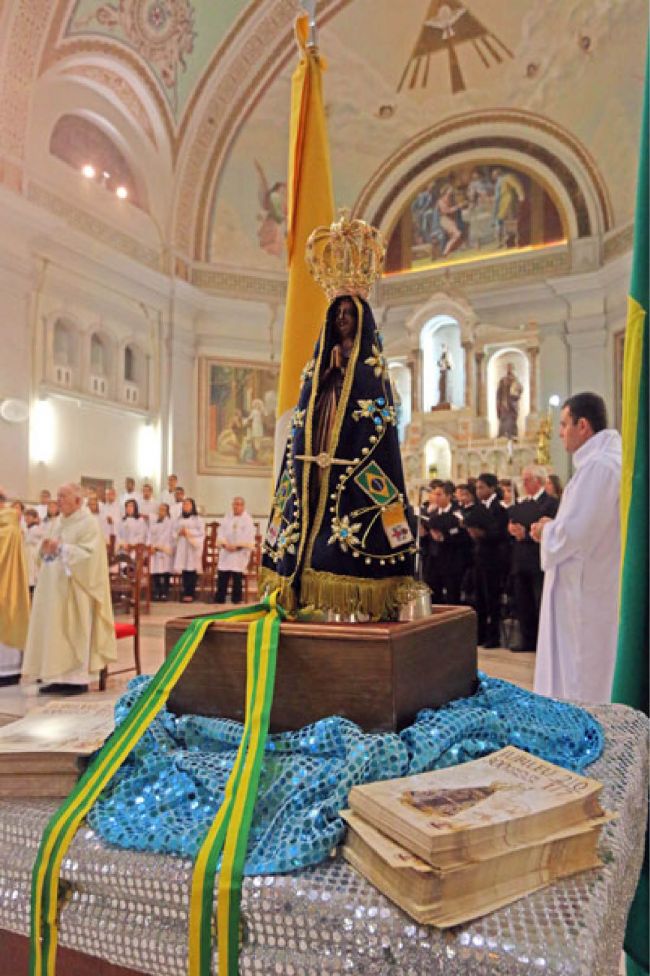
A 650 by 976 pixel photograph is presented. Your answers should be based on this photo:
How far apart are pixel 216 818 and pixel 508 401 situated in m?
16.2

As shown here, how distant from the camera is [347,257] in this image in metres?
1.89

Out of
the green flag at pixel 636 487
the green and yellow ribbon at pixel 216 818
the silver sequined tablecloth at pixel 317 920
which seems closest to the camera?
the silver sequined tablecloth at pixel 317 920

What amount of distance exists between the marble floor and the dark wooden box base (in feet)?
10.7

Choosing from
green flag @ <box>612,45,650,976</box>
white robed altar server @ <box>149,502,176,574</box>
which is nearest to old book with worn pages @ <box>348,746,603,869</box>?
green flag @ <box>612,45,650,976</box>

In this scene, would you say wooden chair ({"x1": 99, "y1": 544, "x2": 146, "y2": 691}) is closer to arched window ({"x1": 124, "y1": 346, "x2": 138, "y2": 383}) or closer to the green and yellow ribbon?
→ the green and yellow ribbon

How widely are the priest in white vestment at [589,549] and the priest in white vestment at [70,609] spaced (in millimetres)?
3792

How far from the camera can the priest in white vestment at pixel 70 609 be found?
19.9ft

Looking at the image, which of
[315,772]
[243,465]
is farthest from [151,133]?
[315,772]

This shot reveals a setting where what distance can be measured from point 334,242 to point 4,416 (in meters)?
11.9

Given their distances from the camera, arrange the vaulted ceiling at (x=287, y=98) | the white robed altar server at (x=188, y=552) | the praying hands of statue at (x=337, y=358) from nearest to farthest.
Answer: the praying hands of statue at (x=337, y=358)
the white robed altar server at (x=188, y=552)
the vaulted ceiling at (x=287, y=98)

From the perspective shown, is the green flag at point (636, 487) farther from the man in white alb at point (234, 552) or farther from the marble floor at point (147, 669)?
the man in white alb at point (234, 552)

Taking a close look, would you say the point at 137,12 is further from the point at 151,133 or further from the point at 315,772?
the point at 315,772

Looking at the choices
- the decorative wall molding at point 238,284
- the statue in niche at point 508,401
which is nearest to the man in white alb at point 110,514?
the decorative wall molding at point 238,284

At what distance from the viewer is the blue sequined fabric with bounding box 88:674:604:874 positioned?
3.75 ft
